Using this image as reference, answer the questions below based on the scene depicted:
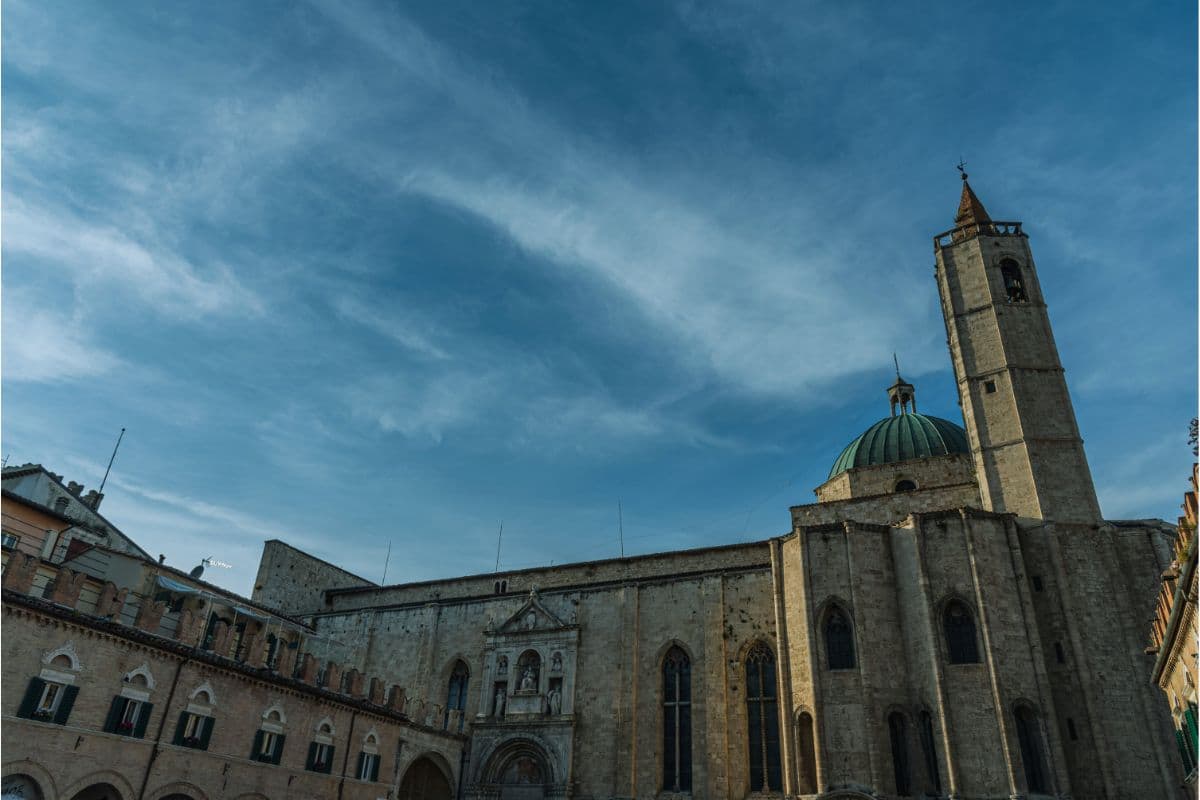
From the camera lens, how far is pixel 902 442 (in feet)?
125

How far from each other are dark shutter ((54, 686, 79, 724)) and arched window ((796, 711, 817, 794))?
21.5 m

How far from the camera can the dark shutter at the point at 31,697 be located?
17.7m

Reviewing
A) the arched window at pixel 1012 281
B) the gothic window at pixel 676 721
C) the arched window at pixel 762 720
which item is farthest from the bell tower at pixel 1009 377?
the gothic window at pixel 676 721

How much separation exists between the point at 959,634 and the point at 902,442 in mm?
12402

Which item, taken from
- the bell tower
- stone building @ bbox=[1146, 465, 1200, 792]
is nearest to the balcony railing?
the bell tower

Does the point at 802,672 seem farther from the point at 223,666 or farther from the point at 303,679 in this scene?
the point at 223,666

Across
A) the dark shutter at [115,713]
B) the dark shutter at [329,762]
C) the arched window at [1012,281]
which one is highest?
the arched window at [1012,281]

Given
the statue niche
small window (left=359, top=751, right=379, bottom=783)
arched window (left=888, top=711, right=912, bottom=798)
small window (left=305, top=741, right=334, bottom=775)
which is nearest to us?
small window (left=305, top=741, right=334, bottom=775)

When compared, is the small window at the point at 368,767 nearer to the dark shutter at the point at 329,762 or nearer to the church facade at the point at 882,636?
the dark shutter at the point at 329,762

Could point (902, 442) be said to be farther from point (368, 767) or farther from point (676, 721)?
point (368, 767)

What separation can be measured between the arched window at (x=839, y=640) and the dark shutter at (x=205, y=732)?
65.2 feet

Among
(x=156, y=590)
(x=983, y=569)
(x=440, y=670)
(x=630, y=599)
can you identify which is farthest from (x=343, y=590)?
(x=983, y=569)

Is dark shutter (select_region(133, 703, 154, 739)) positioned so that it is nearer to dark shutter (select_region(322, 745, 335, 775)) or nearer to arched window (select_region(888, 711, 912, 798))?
dark shutter (select_region(322, 745, 335, 775))

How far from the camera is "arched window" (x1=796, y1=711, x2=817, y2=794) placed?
26.8 metres
